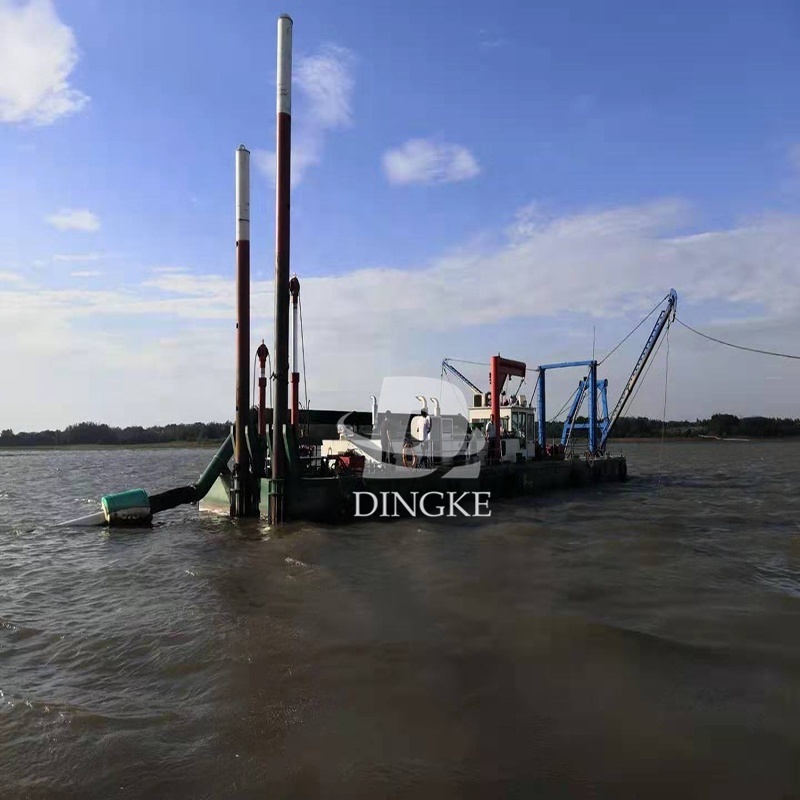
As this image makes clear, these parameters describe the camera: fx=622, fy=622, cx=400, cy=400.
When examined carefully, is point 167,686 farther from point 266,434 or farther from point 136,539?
point 266,434

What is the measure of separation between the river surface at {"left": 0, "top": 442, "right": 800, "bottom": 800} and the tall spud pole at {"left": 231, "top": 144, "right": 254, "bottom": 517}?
14.7ft

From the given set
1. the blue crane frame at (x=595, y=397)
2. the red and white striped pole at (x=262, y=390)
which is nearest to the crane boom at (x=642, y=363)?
the blue crane frame at (x=595, y=397)

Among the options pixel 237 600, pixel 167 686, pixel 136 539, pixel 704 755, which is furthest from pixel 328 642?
pixel 136 539

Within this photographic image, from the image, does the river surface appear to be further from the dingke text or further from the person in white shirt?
the person in white shirt

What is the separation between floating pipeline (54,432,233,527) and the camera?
62.2ft

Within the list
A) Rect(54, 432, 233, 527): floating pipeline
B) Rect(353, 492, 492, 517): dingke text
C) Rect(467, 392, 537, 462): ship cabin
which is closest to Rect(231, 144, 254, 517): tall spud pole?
Rect(54, 432, 233, 527): floating pipeline

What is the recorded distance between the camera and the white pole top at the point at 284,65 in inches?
713

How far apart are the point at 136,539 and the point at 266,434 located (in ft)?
16.9

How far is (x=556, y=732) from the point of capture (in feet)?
18.1

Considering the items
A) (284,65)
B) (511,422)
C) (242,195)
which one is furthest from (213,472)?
(511,422)

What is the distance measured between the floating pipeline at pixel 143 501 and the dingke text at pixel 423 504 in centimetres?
460

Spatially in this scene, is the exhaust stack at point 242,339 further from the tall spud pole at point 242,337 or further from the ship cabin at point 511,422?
the ship cabin at point 511,422

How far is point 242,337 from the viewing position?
19344mm

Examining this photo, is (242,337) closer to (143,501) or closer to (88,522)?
(143,501)
